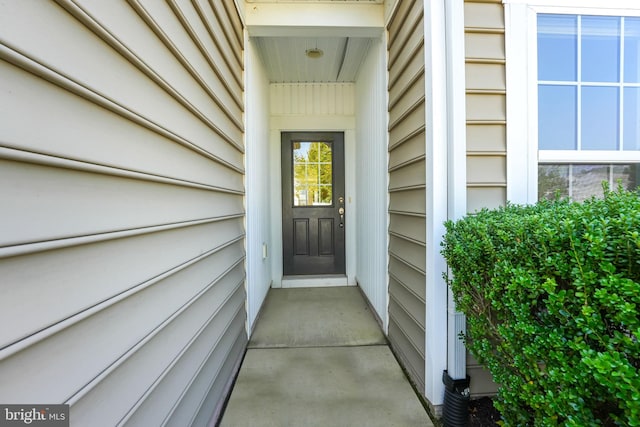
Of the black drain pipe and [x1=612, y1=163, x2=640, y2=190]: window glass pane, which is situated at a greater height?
[x1=612, y1=163, x2=640, y2=190]: window glass pane

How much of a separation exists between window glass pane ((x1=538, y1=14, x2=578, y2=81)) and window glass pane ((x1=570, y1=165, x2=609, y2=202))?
0.49 m

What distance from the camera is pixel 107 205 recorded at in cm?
71

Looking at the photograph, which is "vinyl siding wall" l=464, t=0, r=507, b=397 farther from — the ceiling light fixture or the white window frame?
the ceiling light fixture

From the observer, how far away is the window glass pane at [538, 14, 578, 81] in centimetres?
154

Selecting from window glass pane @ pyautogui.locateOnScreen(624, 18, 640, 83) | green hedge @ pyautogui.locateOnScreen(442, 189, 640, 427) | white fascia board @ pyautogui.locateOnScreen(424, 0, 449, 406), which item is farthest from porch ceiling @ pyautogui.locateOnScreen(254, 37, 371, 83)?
green hedge @ pyautogui.locateOnScreen(442, 189, 640, 427)

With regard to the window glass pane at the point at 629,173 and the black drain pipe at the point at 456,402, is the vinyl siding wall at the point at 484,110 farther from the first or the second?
the window glass pane at the point at 629,173

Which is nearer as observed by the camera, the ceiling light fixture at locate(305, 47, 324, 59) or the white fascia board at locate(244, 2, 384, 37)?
the white fascia board at locate(244, 2, 384, 37)

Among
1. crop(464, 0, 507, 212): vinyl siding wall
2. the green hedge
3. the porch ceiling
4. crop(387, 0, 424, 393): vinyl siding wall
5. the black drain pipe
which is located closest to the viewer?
the green hedge

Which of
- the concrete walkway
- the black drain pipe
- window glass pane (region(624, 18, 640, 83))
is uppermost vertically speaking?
window glass pane (region(624, 18, 640, 83))

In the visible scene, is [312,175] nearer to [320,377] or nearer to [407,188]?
[407,188]

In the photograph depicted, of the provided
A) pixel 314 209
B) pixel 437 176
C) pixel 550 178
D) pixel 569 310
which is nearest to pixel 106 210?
pixel 569 310

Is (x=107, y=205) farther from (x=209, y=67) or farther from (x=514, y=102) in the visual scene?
(x=514, y=102)

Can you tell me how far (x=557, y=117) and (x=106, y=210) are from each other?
6.69 ft

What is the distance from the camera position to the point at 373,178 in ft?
8.60
